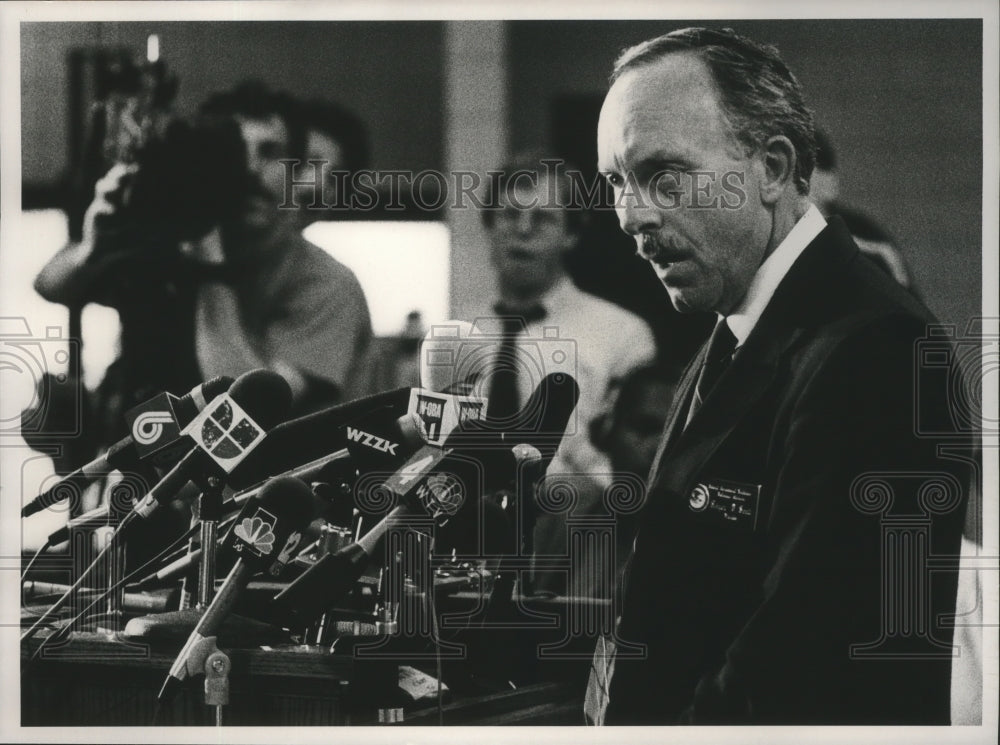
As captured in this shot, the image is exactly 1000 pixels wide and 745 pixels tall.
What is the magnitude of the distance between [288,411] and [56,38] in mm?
1256

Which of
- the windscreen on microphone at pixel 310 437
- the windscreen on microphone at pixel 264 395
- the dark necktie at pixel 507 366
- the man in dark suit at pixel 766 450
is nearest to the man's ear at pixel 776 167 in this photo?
the man in dark suit at pixel 766 450

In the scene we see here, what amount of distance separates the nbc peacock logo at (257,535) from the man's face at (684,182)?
1305mm

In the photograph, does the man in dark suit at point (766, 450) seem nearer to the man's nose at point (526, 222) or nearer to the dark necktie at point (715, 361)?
the dark necktie at point (715, 361)

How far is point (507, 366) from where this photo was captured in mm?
2836

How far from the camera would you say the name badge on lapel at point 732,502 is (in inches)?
107

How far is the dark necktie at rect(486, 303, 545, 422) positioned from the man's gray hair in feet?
2.35

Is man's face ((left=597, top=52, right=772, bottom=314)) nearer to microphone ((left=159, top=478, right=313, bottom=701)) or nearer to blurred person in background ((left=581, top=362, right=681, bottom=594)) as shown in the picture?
blurred person in background ((left=581, top=362, right=681, bottom=594))

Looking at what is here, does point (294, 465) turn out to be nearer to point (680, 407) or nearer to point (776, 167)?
point (680, 407)

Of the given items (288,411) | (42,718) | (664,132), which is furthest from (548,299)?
(42,718)

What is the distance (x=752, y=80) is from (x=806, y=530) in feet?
4.14

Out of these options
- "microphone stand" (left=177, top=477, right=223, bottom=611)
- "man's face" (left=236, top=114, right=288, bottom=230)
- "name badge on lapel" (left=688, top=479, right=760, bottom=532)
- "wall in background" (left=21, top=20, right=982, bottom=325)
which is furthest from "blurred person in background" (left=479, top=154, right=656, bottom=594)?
"microphone stand" (left=177, top=477, right=223, bottom=611)

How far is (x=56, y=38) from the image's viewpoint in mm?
2867

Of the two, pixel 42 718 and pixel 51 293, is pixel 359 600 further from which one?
pixel 51 293

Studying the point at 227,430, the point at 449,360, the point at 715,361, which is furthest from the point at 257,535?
the point at 715,361
